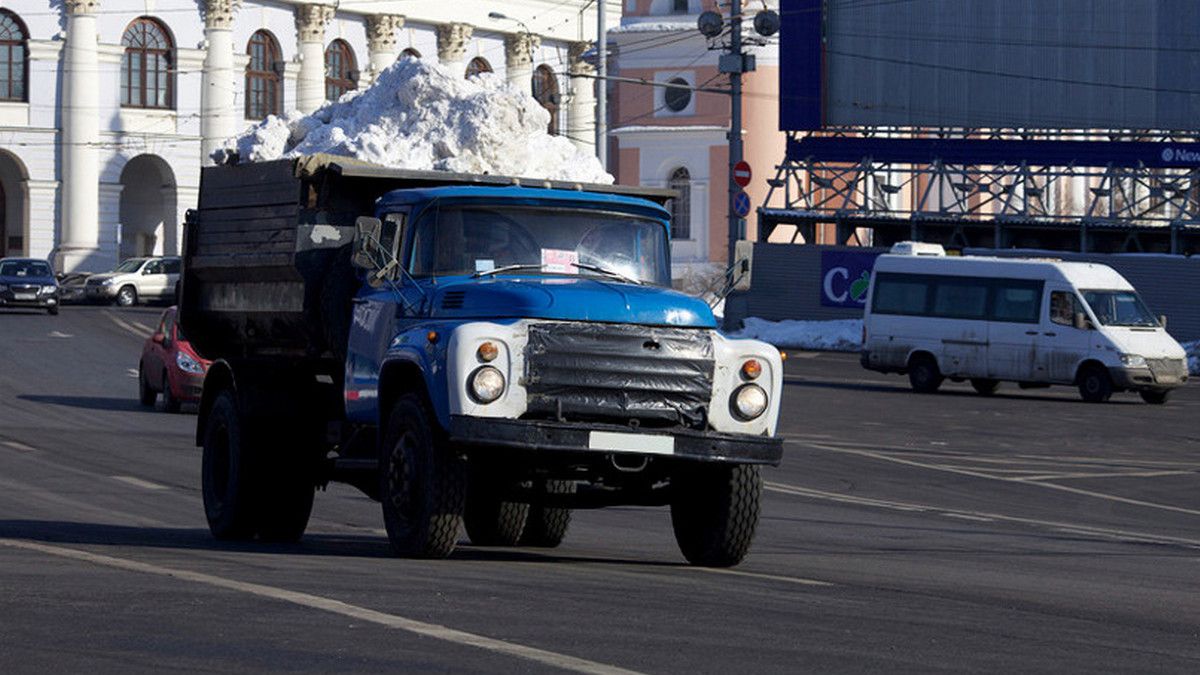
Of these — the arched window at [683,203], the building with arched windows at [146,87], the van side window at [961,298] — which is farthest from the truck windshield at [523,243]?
the arched window at [683,203]

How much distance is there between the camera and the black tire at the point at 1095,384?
3862 centimetres

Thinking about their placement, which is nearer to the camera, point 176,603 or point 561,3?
point 176,603

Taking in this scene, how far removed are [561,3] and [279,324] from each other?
279ft

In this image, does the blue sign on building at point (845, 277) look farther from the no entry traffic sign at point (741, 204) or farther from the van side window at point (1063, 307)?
the van side window at point (1063, 307)

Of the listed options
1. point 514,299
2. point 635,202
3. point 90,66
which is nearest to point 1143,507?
point 635,202

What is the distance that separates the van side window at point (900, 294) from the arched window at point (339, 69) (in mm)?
52094

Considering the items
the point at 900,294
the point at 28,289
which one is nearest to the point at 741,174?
the point at 900,294

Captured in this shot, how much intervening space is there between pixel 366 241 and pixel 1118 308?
27190mm

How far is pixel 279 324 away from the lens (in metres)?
15.6

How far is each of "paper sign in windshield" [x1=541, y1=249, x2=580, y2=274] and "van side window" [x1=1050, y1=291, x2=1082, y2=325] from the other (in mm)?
26447

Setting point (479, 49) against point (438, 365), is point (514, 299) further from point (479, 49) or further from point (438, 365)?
point (479, 49)

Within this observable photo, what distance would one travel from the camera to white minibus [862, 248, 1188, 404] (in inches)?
1519

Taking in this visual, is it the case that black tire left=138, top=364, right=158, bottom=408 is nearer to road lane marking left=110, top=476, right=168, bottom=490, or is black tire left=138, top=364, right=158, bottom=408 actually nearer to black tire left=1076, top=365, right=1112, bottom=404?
road lane marking left=110, top=476, right=168, bottom=490

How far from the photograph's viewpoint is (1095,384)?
38.8m
